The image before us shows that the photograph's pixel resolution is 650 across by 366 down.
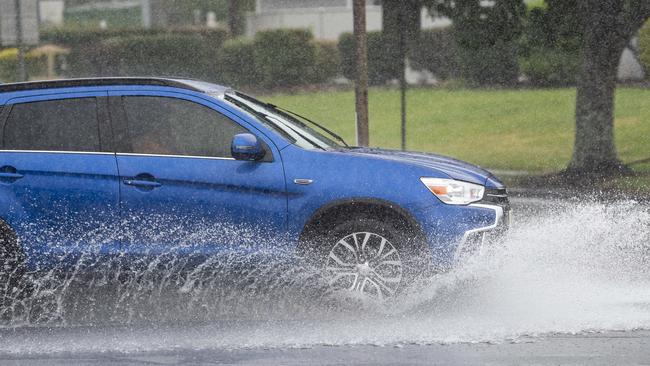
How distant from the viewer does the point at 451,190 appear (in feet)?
30.2

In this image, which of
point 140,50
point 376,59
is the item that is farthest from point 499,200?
point 140,50

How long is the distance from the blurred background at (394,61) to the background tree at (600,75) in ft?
0.42

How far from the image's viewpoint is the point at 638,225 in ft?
50.3

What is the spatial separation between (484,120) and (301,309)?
95.0 ft

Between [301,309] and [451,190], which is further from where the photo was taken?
[301,309]

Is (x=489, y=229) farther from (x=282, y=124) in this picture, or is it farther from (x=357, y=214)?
(x=282, y=124)

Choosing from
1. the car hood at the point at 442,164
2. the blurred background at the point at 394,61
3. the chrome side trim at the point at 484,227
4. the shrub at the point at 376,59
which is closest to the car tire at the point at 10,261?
the car hood at the point at 442,164

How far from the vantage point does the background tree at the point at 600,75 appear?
23438mm

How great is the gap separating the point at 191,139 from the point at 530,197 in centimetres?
1093

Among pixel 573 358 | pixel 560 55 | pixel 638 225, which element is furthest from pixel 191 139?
pixel 560 55

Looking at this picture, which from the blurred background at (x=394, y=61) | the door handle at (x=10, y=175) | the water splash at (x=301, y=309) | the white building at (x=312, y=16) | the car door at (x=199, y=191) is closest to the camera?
the water splash at (x=301, y=309)

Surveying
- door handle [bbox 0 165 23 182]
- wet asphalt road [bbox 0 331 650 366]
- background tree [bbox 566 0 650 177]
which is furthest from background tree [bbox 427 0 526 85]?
wet asphalt road [bbox 0 331 650 366]

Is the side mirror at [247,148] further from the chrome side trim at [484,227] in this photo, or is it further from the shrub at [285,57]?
the shrub at [285,57]

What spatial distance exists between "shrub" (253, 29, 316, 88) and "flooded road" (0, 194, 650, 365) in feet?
104
